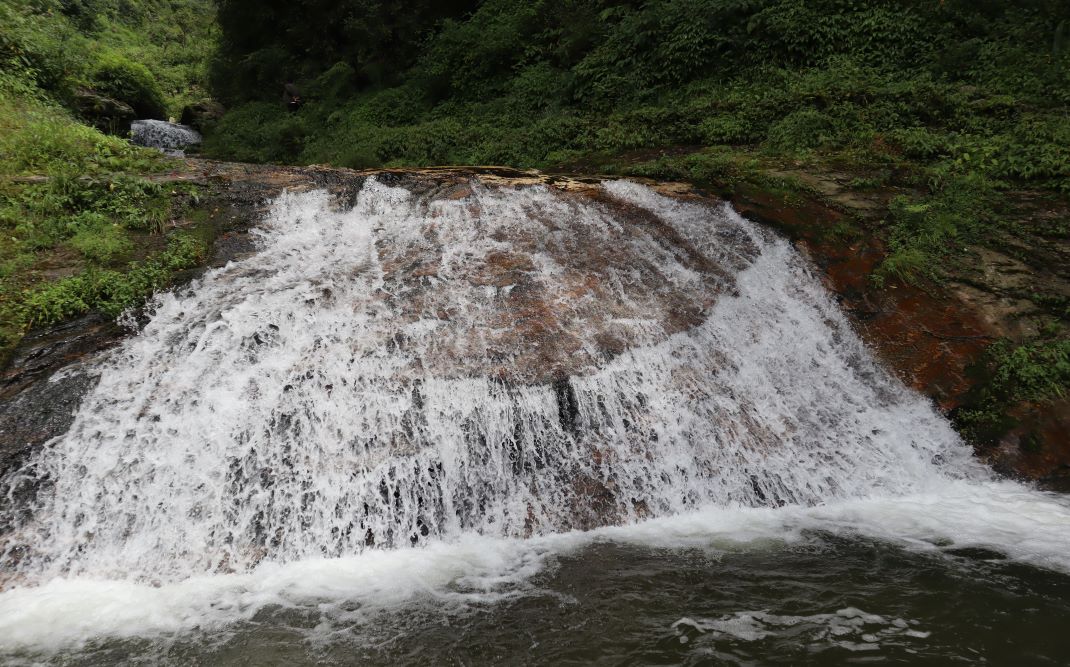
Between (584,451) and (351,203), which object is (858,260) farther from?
(351,203)

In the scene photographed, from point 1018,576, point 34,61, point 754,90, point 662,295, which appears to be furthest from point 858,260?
point 34,61

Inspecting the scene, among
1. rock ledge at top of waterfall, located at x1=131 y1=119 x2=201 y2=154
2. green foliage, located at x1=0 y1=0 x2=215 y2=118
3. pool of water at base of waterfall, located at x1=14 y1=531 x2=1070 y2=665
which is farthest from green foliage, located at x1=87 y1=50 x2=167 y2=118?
pool of water at base of waterfall, located at x1=14 y1=531 x2=1070 y2=665

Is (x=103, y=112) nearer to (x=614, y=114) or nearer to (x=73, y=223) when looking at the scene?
(x=73, y=223)

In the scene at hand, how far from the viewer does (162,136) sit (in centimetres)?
1903

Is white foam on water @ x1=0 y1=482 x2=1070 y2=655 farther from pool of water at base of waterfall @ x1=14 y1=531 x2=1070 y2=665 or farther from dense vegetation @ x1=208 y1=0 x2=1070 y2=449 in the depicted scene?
dense vegetation @ x1=208 y1=0 x2=1070 y2=449

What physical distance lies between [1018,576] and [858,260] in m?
5.10

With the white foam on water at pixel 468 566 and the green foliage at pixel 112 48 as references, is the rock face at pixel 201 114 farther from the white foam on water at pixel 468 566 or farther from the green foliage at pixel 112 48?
the white foam on water at pixel 468 566

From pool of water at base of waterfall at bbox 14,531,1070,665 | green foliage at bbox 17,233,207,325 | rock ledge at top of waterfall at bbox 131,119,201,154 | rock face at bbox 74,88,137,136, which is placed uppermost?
rock ledge at top of waterfall at bbox 131,119,201,154

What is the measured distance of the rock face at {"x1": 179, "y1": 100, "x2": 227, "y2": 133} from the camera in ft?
71.6

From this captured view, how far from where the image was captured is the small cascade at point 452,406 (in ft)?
17.6

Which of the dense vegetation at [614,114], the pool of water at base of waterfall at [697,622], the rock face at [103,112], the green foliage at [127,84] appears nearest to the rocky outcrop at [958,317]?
the dense vegetation at [614,114]

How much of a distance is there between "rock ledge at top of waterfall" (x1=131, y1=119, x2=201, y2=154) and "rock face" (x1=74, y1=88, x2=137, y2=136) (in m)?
0.54

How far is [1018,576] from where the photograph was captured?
4.65 metres

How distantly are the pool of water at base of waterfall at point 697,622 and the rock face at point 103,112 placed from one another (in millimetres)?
15212
